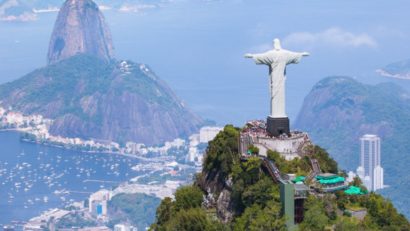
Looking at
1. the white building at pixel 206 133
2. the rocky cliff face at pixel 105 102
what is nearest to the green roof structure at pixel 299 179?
the white building at pixel 206 133

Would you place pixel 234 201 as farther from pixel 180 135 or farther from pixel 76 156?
pixel 180 135

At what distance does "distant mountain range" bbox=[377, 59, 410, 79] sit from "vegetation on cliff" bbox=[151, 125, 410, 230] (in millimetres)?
92777

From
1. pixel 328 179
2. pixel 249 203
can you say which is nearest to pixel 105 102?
pixel 249 203

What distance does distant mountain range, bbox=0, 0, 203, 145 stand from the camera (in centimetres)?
10144

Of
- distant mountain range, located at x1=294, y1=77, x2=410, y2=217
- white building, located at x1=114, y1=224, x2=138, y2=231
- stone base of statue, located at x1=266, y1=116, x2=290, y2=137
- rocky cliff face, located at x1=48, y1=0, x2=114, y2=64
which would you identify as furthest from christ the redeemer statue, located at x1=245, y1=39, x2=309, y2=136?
rocky cliff face, located at x1=48, y1=0, x2=114, y2=64

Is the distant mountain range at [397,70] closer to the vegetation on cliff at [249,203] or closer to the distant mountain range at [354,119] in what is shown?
the distant mountain range at [354,119]

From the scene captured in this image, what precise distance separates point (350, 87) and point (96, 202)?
31287mm

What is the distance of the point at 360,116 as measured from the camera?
87.9 m

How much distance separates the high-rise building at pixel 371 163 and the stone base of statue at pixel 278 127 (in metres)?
45.2

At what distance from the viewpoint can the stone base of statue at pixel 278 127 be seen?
69.2 feet

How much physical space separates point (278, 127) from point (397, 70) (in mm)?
94396

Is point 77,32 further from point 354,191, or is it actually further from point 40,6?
point 354,191

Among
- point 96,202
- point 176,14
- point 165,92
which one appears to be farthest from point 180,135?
point 176,14

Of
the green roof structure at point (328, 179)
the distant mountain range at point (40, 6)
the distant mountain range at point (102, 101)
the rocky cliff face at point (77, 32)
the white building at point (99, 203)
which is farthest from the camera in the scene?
the distant mountain range at point (40, 6)
